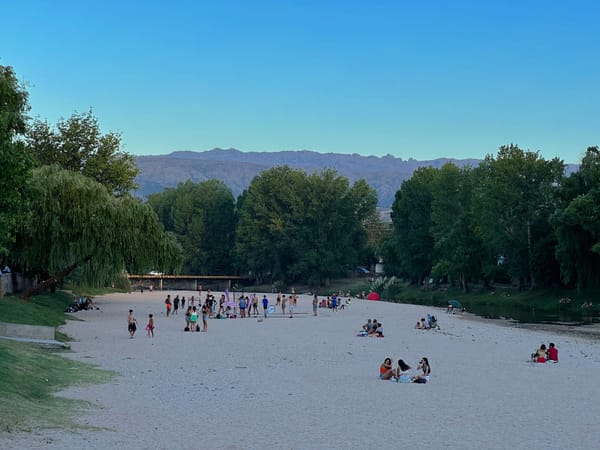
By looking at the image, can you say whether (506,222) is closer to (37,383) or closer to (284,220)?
(284,220)

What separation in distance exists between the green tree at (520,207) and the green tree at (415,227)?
1909cm

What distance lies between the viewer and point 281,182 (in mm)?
126500

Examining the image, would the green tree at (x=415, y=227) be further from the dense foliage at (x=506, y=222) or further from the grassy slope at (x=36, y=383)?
the grassy slope at (x=36, y=383)

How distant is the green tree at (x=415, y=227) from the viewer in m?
108

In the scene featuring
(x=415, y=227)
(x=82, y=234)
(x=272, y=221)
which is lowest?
(x=82, y=234)

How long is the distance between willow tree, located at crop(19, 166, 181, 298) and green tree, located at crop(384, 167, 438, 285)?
200 ft

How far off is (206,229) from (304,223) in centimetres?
2273

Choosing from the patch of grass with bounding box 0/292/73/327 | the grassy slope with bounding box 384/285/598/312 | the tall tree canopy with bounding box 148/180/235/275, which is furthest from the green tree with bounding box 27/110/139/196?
the tall tree canopy with bounding box 148/180/235/275

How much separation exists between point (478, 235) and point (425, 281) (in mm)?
25689

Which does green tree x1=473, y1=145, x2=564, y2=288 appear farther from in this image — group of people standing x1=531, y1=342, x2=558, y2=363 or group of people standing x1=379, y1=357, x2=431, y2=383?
group of people standing x1=379, y1=357, x2=431, y2=383

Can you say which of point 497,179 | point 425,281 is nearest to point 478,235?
point 497,179

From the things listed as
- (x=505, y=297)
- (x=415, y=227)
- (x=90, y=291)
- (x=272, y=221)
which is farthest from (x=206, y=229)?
(x=505, y=297)

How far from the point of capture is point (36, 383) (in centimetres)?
2109

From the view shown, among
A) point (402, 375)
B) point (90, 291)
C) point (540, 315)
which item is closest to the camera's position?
point (402, 375)
